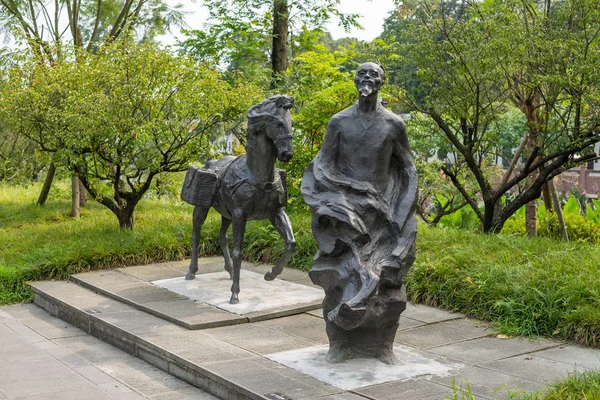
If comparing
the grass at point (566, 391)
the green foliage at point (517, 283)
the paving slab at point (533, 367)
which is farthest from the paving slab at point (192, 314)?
the grass at point (566, 391)

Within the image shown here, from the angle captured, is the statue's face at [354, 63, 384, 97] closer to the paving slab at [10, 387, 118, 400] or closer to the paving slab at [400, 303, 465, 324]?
the paving slab at [400, 303, 465, 324]

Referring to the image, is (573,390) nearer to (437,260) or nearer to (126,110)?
(437,260)

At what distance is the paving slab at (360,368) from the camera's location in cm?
573

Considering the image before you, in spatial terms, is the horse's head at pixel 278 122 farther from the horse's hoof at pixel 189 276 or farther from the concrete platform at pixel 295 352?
the horse's hoof at pixel 189 276

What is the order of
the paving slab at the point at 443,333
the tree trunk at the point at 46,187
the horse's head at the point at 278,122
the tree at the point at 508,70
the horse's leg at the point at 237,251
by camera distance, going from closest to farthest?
the paving slab at the point at 443,333, the horse's head at the point at 278,122, the horse's leg at the point at 237,251, the tree at the point at 508,70, the tree trunk at the point at 46,187

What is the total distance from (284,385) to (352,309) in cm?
75

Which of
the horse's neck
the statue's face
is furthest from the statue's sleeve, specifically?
the horse's neck

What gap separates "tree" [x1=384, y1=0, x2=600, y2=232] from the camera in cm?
1006

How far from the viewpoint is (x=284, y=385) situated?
5.64 meters

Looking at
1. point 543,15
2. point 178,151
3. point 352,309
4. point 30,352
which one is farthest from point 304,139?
point 352,309

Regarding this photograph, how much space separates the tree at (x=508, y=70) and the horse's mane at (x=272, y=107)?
368 cm

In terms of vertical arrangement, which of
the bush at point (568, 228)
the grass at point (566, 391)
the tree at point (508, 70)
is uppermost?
the tree at point (508, 70)

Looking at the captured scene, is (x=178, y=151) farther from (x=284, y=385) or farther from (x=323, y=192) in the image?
(x=284, y=385)

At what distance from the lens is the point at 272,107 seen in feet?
25.9
